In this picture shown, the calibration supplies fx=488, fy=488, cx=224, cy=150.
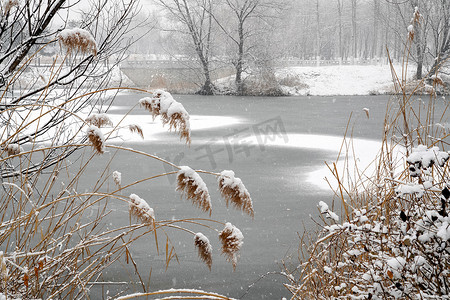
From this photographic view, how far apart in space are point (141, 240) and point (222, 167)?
3.75 m

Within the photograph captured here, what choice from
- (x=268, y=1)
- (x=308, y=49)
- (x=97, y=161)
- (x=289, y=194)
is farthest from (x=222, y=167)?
(x=308, y=49)

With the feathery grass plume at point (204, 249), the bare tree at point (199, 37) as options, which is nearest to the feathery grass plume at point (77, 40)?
the feathery grass plume at point (204, 249)

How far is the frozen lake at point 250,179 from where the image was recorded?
199 inches

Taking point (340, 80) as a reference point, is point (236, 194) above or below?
above

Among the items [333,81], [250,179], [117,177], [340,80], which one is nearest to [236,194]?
[117,177]

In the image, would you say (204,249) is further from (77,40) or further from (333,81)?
(333,81)

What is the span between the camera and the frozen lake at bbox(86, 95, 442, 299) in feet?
16.6

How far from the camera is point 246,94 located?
1121 inches

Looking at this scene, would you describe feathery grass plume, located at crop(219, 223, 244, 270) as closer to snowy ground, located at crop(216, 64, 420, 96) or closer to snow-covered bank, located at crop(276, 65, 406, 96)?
snowy ground, located at crop(216, 64, 420, 96)

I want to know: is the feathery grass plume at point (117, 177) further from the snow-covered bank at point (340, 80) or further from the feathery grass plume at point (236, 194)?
the snow-covered bank at point (340, 80)

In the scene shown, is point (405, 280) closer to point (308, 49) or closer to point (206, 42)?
point (206, 42)

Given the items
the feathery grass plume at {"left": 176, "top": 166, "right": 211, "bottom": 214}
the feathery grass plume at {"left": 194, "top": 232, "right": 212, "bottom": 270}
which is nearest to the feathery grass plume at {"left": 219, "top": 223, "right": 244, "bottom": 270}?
the feathery grass plume at {"left": 194, "top": 232, "right": 212, "bottom": 270}

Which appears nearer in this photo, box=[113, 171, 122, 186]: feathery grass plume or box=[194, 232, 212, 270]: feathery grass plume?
box=[194, 232, 212, 270]: feathery grass plume

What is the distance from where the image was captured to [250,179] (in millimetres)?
8781
